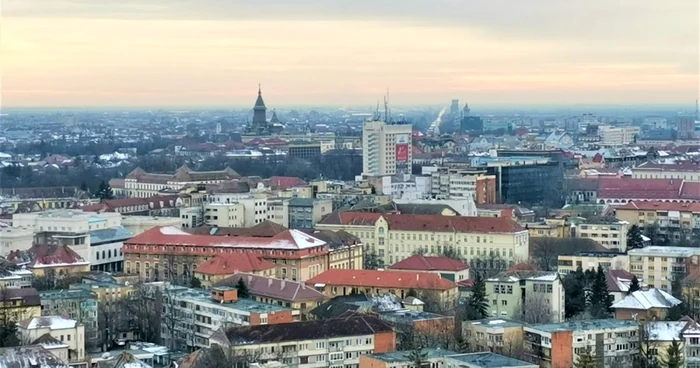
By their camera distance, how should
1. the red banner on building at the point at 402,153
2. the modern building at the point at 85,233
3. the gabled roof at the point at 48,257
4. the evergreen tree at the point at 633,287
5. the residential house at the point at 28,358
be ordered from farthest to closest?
the red banner on building at the point at 402,153
the modern building at the point at 85,233
the gabled roof at the point at 48,257
the evergreen tree at the point at 633,287
the residential house at the point at 28,358

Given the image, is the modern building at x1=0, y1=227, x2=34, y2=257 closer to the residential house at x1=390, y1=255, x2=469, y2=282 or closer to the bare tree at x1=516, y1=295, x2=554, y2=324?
the residential house at x1=390, y1=255, x2=469, y2=282

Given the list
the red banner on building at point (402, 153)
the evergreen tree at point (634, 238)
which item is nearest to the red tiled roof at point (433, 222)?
the evergreen tree at point (634, 238)

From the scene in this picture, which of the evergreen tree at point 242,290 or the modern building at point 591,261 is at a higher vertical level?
the evergreen tree at point 242,290

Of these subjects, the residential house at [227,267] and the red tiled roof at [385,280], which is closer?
the red tiled roof at [385,280]

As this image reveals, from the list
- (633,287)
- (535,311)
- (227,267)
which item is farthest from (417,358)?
(227,267)

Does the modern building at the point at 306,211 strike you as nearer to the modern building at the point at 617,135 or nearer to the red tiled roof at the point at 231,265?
the red tiled roof at the point at 231,265

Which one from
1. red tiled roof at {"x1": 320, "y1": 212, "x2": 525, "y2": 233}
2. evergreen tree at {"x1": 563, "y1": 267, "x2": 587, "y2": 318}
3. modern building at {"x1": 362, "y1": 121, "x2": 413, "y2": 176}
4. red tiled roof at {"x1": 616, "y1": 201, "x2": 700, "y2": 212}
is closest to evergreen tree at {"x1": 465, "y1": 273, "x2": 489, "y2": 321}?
evergreen tree at {"x1": 563, "y1": 267, "x2": 587, "y2": 318}

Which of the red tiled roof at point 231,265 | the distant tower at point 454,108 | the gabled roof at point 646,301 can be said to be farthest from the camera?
the distant tower at point 454,108
